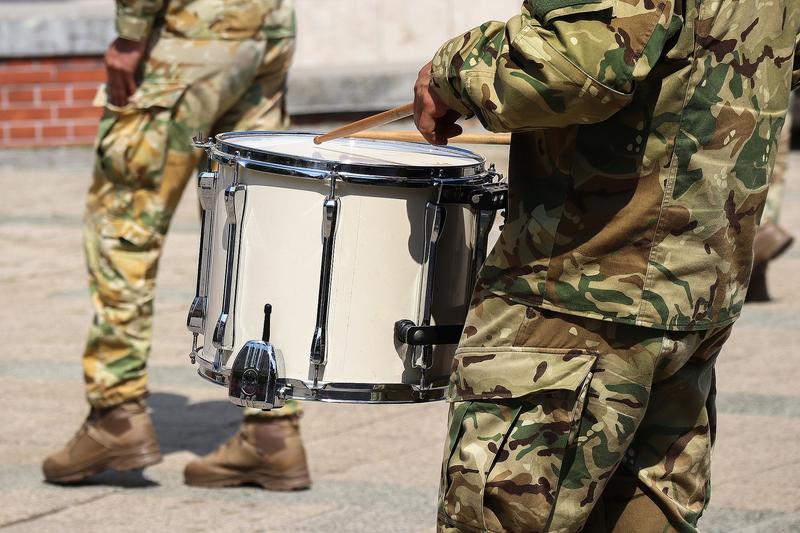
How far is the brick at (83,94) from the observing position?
9719 mm

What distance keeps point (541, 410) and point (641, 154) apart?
491mm

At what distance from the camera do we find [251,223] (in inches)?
113

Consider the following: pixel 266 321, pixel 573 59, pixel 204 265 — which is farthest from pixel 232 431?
pixel 573 59

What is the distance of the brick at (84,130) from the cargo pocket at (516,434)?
778 cm

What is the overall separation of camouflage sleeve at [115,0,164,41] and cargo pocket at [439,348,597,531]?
203cm

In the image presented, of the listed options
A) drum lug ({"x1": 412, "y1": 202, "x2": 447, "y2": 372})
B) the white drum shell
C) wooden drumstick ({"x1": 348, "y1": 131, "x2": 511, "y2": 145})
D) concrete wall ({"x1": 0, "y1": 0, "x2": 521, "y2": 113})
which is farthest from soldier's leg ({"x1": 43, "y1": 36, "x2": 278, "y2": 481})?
concrete wall ({"x1": 0, "y1": 0, "x2": 521, "y2": 113})

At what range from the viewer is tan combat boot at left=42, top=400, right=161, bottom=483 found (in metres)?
4.26

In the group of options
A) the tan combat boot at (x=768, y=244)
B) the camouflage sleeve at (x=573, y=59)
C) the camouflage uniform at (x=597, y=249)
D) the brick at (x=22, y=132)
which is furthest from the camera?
the brick at (x=22, y=132)

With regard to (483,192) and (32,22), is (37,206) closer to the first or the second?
(32,22)

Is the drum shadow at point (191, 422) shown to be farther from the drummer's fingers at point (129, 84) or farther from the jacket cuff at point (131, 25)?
the jacket cuff at point (131, 25)

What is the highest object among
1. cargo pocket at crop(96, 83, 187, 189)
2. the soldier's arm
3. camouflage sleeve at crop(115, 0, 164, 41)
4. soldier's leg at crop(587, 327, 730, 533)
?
the soldier's arm

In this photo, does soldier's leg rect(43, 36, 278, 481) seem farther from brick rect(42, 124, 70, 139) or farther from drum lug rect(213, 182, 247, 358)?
brick rect(42, 124, 70, 139)

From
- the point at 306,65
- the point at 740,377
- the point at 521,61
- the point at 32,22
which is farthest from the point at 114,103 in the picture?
the point at 306,65

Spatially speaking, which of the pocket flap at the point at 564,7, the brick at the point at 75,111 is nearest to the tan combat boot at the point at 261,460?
the pocket flap at the point at 564,7
